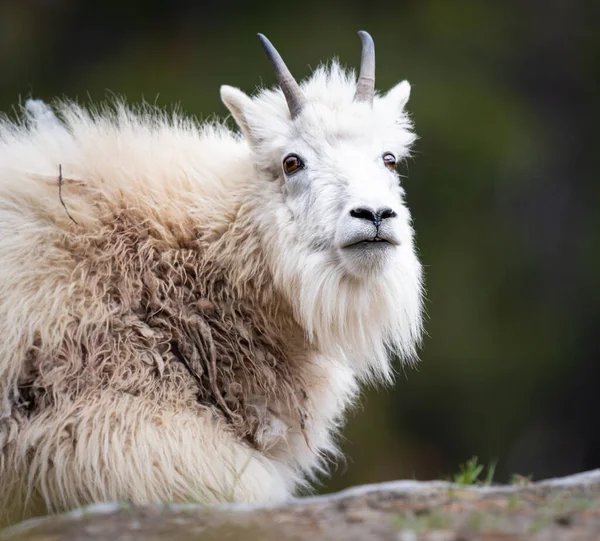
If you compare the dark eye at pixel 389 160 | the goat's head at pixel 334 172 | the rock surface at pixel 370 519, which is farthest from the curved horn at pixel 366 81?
the rock surface at pixel 370 519

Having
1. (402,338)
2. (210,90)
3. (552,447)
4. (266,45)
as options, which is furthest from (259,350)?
(552,447)

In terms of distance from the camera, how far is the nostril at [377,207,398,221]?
5.39m

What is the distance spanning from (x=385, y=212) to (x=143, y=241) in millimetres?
1241

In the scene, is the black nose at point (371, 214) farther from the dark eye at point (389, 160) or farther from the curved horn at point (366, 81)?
the curved horn at point (366, 81)

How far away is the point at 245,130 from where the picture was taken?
6.11 meters

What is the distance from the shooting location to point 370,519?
406cm

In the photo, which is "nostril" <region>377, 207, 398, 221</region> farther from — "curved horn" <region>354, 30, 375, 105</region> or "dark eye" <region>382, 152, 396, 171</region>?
"curved horn" <region>354, 30, 375, 105</region>

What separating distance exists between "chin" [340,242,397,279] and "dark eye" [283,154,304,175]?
1.91 ft

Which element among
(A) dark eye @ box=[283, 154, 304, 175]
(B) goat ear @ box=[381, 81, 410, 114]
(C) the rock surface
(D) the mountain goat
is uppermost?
(B) goat ear @ box=[381, 81, 410, 114]

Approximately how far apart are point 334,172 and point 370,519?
7.07ft

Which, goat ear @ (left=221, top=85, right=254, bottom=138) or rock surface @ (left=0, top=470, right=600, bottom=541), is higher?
goat ear @ (left=221, top=85, right=254, bottom=138)

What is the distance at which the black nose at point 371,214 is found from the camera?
5391mm

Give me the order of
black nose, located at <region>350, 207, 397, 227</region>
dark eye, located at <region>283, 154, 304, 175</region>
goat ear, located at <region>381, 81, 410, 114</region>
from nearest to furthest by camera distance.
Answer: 1. black nose, located at <region>350, 207, 397, 227</region>
2. dark eye, located at <region>283, 154, 304, 175</region>
3. goat ear, located at <region>381, 81, 410, 114</region>

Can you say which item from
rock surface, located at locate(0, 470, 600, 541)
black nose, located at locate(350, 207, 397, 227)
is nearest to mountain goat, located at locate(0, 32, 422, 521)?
black nose, located at locate(350, 207, 397, 227)
